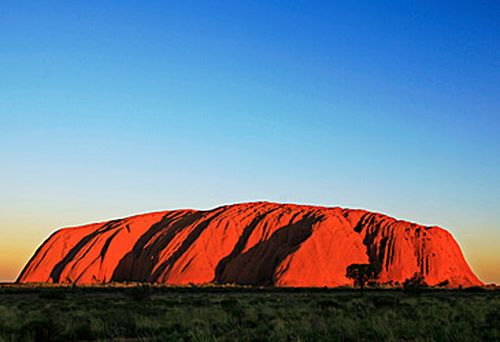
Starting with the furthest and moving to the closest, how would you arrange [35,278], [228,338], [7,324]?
[35,278] < [7,324] < [228,338]

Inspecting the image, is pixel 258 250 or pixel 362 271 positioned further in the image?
pixel 258 250

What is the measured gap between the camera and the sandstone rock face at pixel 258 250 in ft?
270

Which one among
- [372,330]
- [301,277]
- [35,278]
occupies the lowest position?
[35,278]

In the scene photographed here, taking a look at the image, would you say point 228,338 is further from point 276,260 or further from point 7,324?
point 276,260

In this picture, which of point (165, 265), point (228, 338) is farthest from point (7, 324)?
point (165, 265)

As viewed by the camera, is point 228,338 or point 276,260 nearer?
point 228,338

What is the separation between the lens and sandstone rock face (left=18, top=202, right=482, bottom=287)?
82312mm

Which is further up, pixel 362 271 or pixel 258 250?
pixel 362 271

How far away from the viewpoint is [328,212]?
93.1 meters

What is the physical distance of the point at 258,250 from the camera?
284ft

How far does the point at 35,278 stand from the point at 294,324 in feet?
315

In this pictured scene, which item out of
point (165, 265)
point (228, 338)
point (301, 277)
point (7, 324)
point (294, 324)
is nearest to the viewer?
point (228, 338)

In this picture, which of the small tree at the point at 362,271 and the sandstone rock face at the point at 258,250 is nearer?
the small tree at the point at 362,271

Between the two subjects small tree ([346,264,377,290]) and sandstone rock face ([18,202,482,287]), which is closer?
small tree ([346,264,377,290])
